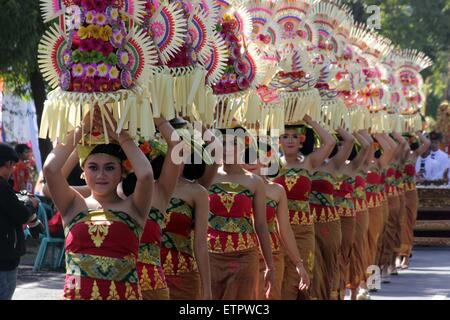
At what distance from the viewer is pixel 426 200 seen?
21.7 m

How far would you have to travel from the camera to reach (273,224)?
983 cm

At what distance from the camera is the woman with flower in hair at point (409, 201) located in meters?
18.4

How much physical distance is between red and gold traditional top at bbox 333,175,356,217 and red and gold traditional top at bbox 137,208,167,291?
5913mm

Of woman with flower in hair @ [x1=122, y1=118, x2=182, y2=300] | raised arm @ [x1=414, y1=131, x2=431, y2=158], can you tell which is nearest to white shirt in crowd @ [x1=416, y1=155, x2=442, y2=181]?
raised arm @ [x1=414, y1=131, x2=431, y2=158]

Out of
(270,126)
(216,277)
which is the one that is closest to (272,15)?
(270,126)

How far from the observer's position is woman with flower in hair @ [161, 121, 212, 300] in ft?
24.7

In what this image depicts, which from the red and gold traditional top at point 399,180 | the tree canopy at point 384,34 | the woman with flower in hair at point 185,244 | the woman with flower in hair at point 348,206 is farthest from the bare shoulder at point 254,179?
the red and gold traditional top at point 399,180

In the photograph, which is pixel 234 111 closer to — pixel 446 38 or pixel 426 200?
pixel 426 200

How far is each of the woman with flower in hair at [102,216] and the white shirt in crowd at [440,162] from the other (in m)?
15.8

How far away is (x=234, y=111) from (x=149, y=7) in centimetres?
192

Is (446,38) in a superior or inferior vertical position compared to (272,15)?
superior

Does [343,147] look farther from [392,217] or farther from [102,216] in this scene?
[102,216]

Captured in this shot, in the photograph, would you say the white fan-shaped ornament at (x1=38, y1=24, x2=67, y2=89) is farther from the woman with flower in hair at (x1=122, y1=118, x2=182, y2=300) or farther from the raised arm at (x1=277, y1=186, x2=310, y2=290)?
the raised arm at (x1=277, y1=186, x2=310, y2=290)

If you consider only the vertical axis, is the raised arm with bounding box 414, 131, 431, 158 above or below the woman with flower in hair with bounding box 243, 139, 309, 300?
above
